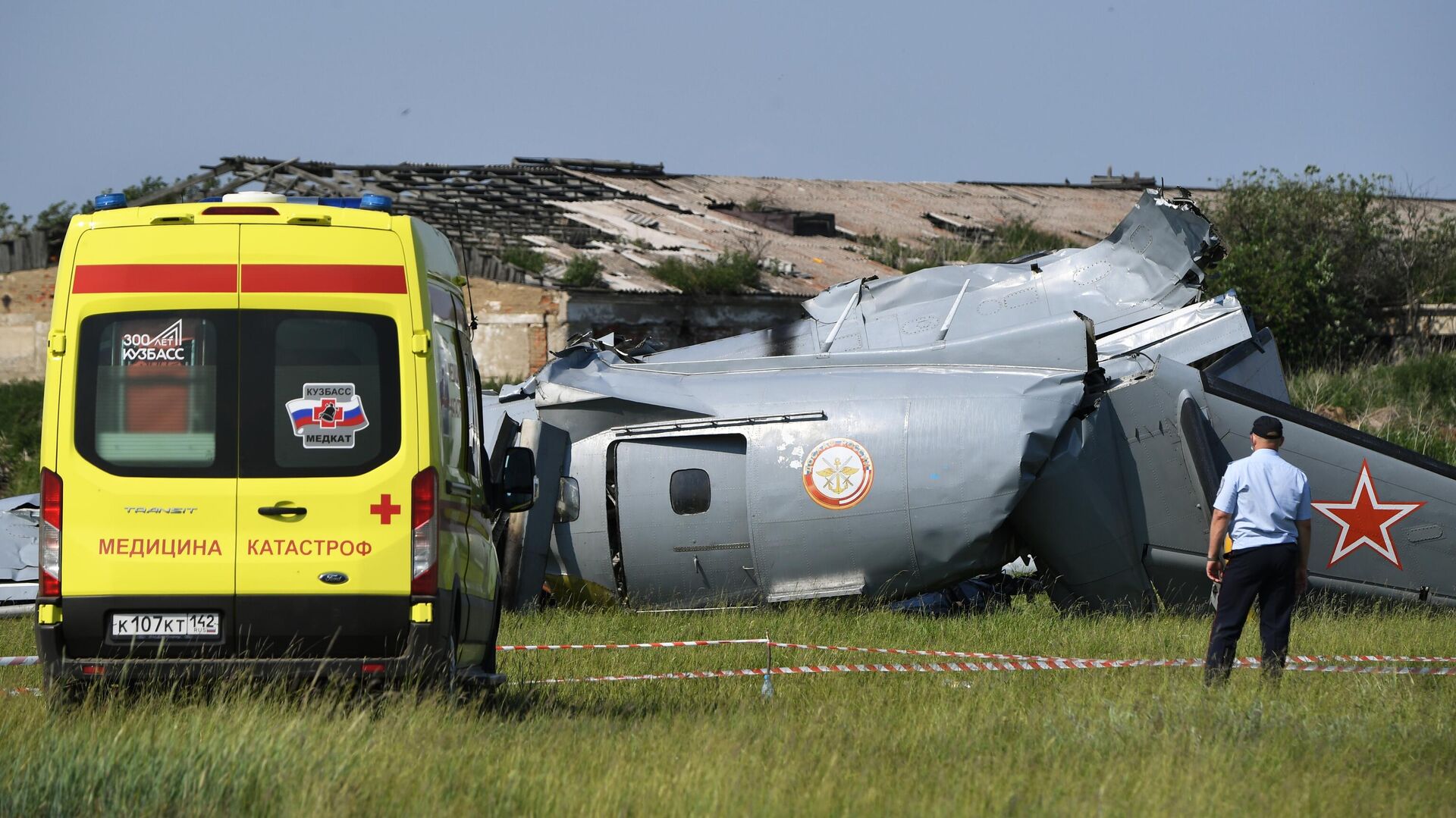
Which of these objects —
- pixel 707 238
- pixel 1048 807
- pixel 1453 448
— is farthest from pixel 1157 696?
pixel 707 238

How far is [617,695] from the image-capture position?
9594mm

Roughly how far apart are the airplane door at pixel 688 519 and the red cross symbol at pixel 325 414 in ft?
20.6

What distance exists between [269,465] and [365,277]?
105 cm

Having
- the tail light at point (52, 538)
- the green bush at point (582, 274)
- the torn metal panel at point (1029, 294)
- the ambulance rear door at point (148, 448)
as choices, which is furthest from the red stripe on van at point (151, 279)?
the green bush at point (582, 274)

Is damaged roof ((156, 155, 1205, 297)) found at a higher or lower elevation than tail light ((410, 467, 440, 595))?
higher

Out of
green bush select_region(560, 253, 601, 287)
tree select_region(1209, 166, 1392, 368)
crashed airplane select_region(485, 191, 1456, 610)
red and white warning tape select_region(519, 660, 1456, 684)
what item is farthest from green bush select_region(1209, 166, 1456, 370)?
red and white warning tape select_region(519, 660, 1456, 684)

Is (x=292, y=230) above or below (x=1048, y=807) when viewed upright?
above

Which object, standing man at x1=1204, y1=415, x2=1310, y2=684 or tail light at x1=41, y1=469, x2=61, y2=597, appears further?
standing man at x1=1204, y1=415, x2=1310, y2=684

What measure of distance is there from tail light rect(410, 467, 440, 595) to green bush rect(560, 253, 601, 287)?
69.6ft

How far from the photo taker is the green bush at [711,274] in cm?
2945

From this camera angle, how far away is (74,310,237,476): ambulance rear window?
7152 mm

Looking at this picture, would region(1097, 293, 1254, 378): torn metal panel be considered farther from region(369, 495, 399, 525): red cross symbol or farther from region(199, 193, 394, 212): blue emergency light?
region(369, 495, 399, 525): red cross symbol

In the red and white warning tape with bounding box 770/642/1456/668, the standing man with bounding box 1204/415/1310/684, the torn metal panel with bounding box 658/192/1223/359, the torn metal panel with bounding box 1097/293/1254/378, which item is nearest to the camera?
the standing man with bounding box 1204/415/1310/684

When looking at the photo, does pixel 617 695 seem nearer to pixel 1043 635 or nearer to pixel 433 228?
pixel 433 228
